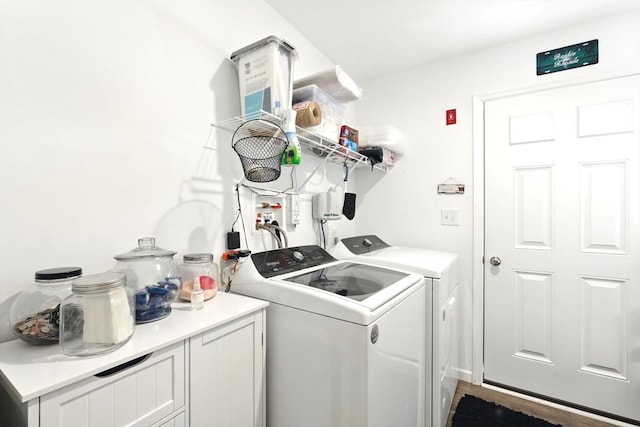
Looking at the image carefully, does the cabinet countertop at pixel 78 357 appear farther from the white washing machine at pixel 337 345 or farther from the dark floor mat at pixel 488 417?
the dark floor mat at pixel 488 417

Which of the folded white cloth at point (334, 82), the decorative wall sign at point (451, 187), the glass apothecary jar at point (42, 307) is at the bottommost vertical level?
the glass apothecary jar at point (42, 307)

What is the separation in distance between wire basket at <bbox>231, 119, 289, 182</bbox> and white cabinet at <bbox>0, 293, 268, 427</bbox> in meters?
0.60

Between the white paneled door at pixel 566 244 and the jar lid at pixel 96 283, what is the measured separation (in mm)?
2396

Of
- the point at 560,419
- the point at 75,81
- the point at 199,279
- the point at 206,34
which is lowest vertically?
the point at 560,419

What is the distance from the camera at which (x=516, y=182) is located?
2.14m

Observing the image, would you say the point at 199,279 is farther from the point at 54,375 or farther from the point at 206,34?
the point at 206,34

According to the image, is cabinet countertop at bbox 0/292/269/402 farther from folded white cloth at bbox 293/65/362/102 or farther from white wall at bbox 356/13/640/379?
white wall at bbox 356/13/640/379

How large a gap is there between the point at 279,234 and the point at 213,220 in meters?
0.46

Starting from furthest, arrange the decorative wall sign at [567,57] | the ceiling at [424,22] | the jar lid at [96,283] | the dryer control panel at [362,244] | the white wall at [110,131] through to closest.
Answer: the dryer control panel at [362,244]
the decorative wall sign at [567,57]
the ceiling at [424,22]
the white wall at [110,131]
the jar lid at [96,283]

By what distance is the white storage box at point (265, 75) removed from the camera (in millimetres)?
1347

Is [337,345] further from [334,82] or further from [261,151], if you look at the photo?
→ [334,82]

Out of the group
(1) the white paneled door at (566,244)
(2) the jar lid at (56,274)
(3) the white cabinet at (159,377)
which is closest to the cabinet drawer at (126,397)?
(3) the white cabinet at (159,377)

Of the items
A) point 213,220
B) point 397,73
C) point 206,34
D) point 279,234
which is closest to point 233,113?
point 206,34

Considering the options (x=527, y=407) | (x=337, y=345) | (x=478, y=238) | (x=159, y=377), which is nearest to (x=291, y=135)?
(x=337, y=345)
